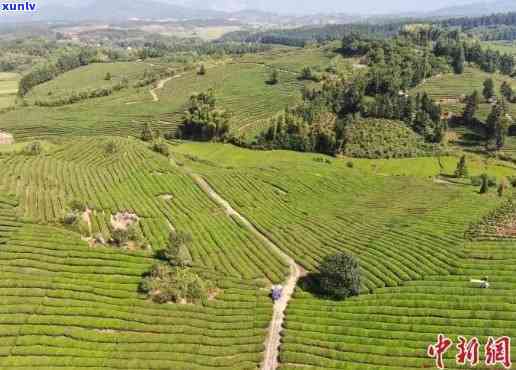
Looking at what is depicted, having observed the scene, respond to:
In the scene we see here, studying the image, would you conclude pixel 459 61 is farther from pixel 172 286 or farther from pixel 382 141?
pixel 172 286

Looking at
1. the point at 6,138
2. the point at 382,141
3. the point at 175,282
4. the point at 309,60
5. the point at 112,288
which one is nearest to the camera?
the point at 112,288

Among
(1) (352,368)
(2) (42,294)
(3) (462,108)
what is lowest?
(1) (352,368)

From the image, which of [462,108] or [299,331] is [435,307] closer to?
[299,331]

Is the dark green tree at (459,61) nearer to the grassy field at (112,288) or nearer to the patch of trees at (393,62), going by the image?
the patch of trees at (393,62)

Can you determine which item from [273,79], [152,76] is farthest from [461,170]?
[152,76]

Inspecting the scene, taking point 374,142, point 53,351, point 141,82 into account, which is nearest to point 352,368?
point 53,351

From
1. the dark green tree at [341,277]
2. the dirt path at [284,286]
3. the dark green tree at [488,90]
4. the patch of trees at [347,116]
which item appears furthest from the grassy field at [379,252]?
the dark green tree at [488,90]
